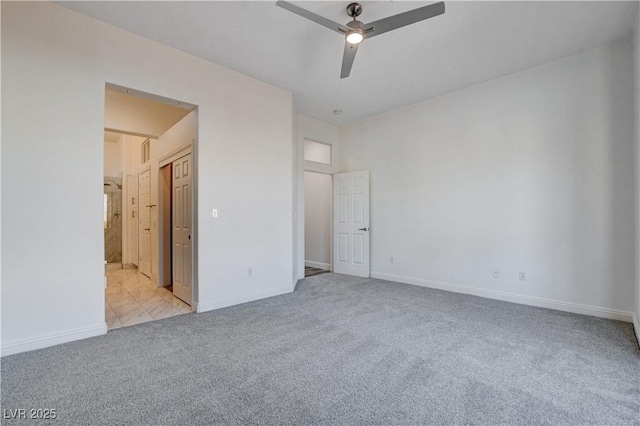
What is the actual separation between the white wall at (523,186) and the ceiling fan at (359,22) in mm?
2426

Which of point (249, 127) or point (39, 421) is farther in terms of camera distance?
point (249, 127)

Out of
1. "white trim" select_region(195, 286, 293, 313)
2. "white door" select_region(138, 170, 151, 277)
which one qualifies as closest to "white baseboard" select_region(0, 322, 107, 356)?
"white trim" select_region(195, 286, 293, 313)

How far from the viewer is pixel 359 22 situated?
255 centimetres

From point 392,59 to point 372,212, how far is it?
2791 mm

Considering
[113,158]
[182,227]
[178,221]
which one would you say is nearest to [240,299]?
[182,227]

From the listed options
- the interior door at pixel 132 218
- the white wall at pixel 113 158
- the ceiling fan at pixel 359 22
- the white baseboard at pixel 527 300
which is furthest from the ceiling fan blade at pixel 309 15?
the white wall at pixel 113 158

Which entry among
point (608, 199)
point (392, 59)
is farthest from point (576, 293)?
point (392, 59)

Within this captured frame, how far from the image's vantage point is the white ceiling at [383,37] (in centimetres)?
275

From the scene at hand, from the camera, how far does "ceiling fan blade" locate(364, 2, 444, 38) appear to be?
2307 millimetres

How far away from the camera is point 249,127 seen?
4.11 meters

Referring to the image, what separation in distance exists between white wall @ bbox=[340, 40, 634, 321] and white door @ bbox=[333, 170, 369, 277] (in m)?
0.37

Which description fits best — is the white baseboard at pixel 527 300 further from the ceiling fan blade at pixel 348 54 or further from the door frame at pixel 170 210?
the ceiling fan blade at pixel 348 54

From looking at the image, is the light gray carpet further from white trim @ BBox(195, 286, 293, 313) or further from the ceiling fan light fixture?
the ceiling fan light fixture

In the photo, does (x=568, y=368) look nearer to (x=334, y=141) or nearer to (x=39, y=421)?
(x=39, y=421)
